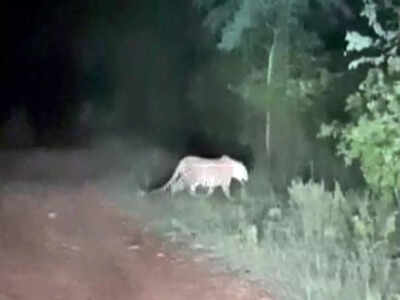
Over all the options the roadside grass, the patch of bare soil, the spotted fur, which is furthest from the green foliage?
the spotted fur

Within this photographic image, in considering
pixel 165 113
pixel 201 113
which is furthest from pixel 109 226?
pixel 165 113

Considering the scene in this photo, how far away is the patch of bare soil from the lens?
679 centimetres

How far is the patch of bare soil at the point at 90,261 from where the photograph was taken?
6.79 m

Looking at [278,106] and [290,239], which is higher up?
[278,106]

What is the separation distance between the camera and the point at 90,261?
7570 mm

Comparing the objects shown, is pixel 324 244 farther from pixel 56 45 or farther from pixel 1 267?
pixel 56 45

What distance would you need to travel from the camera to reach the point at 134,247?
809cm

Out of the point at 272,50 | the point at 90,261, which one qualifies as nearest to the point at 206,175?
the point at 272,50

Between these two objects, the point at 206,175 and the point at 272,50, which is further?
the point at 272,50

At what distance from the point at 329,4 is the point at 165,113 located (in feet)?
18.6

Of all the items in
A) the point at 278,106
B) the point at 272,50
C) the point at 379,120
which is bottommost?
the point at 379,120

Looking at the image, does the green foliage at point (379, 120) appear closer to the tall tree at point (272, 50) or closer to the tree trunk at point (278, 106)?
the tall tree at point (272, 50)

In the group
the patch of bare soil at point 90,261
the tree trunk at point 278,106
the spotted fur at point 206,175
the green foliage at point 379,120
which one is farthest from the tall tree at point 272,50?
the patch of bare soil at point 90,261

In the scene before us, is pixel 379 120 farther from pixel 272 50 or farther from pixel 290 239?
pixel 272 50
